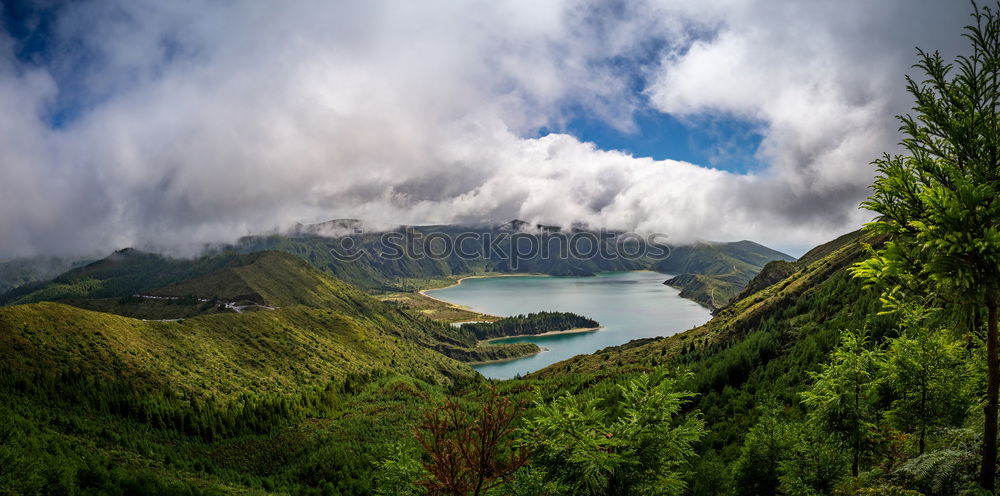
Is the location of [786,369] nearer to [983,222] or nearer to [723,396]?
[723,396]

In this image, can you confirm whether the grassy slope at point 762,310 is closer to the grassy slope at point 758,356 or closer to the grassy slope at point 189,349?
the grassy slope at point 758,356

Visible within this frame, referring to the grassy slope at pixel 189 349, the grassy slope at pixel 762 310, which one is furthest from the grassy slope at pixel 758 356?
the grassy slope at pixel 189 349

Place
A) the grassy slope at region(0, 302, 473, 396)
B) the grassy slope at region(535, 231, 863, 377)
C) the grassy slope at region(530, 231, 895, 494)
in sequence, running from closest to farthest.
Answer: the grassy slope at region(530, 231, 895, 494) → the grassy slope at region(0, 302, 473, 396) → the grassy slope at region(535, 231, 863, 377)

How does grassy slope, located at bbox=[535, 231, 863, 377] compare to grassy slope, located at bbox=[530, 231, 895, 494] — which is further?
grassy slope, located at bbox=[535, 231, 863, 377]

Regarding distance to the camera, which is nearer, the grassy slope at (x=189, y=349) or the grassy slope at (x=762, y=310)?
the grassy slope at (x=189, y=349)

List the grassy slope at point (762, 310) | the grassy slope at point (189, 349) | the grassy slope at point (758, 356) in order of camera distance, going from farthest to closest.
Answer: the grassy slope at point (762, 310), the grassy slope at point (189, 349), the grassy slope at point (758, 356)

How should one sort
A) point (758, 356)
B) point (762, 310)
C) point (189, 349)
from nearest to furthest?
point (758, 356) → point (762, 310) → point (189, 349)

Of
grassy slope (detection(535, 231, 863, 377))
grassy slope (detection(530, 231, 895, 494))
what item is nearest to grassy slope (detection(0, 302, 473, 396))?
grassy slope (detection(530, 231, 895, 494))

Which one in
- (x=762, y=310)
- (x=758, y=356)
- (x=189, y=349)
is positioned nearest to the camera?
(x=758, y=356)

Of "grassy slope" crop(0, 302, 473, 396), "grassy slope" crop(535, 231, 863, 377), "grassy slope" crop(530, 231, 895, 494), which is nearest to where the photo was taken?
"grassy slope" crop(530, 231, 895, 494)

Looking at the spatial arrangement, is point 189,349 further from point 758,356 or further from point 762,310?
point 762,310

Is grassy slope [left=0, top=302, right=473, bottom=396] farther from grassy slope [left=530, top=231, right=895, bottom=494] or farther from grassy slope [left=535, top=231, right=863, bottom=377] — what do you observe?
grassy slope [left=535, top=231, right=863, bottom=377]

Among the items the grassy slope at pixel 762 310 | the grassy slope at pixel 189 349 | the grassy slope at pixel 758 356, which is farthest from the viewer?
the grassy slope at pixel 762 310

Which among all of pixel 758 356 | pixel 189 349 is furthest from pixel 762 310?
pixel 189 349
